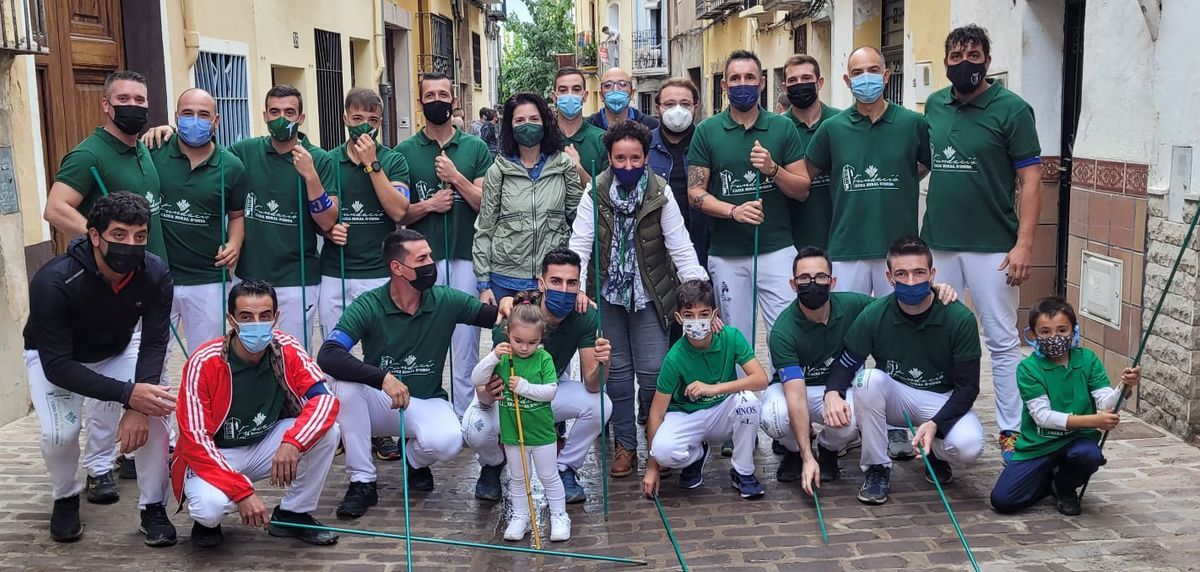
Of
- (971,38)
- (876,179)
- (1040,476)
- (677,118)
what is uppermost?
(971,38)

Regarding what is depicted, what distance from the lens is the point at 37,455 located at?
638 cm

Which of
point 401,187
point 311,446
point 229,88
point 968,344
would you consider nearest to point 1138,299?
point 968,344

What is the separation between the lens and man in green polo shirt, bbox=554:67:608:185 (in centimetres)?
662

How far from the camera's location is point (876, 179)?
5906mm

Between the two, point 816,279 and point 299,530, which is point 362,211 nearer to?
point 299,530

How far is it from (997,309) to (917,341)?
62cm

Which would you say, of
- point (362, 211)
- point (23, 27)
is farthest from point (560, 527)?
point (23, 27)

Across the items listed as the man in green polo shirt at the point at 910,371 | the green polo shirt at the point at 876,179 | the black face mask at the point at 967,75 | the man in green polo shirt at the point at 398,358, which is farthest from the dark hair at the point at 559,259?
the black face mask at the point at 967,75

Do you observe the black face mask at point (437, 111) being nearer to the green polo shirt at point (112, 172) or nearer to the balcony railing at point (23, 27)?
the green polo shirt at point (112, 172)

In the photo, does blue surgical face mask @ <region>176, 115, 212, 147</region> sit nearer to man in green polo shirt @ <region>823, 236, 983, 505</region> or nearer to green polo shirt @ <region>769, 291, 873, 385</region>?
green polo shirt @ <region>769, 291, 873, 385</region>

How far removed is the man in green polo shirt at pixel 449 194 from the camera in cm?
634

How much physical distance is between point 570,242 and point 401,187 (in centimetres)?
103

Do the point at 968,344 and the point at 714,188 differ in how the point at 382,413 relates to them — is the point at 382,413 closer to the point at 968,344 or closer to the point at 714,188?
the point at 714,188

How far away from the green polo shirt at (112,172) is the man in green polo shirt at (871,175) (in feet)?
11.0
